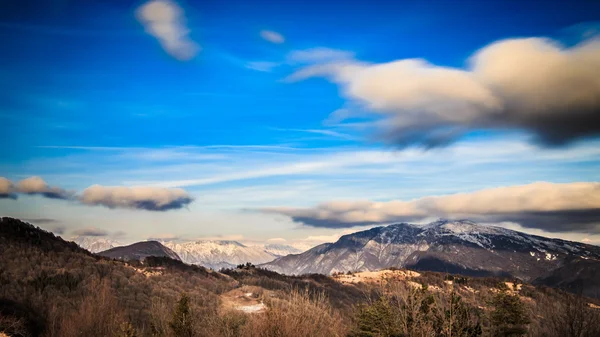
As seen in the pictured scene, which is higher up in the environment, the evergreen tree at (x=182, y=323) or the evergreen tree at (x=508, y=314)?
the evergreen tree at (x=182, y=323)

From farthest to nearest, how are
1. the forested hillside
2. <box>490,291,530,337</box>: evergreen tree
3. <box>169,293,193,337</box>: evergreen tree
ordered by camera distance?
<box>490,291,530,337</box>: evergreen tree < <box>169,293,193,337</box>: evergreen tree < the forested hillside

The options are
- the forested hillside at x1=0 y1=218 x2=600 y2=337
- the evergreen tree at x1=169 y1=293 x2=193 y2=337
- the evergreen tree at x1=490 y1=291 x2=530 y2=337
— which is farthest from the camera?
the evergreen tree at x1=490 y1=291 x2=530 y2=337

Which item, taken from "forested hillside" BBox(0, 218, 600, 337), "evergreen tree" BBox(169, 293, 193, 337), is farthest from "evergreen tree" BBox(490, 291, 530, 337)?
"evergreen tree" BBox(169, 293, 193, 337)

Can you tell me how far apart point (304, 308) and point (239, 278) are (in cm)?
12075

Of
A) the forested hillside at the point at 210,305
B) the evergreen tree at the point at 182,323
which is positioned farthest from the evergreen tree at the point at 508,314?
the evergreen tree at the point at 182,323

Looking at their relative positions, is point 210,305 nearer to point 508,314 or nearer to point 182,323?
point 508,314

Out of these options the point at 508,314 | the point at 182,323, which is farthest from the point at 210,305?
the point at 182,323

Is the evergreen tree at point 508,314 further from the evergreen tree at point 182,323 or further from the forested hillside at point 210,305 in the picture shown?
the evergreen tree at point 182,323

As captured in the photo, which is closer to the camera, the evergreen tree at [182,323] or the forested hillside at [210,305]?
the forested hillside at [210,305]

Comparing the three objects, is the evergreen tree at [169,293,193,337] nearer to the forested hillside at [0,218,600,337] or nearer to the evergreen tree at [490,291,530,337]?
the forested hillside at [0,218,600,337]

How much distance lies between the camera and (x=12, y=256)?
72375 millimetres

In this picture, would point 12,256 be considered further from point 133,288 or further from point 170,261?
point 170,261

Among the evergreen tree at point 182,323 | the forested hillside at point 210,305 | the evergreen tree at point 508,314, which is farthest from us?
the evergreen tree at point 508,314

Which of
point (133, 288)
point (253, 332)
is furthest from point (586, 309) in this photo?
point (133, 288)
